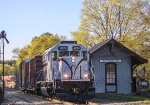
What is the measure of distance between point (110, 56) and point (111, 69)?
1.19 meters

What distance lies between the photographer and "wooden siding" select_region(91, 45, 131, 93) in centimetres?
3497

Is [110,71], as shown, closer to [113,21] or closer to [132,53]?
[132,53]

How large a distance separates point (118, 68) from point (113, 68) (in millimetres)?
451

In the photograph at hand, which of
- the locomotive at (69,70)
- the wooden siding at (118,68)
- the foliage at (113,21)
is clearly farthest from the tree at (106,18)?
the locomotive at (69,70)

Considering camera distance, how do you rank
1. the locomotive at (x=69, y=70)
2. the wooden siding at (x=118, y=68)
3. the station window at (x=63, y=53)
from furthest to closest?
the wooden siding at (x=118, y=68), the station window at (x=63, y=53), the locomotive at (x=69, y=70)

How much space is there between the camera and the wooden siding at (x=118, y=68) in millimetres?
34969

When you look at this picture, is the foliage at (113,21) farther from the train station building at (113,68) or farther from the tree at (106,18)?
the train station building at (113,68)

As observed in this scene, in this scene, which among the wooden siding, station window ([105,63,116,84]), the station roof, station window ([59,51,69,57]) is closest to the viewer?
station window ([59,51,69,57])

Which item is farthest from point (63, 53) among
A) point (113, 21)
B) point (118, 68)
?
point (113, 21)

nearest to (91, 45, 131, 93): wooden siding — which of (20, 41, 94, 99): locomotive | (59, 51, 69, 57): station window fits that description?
(20, 41, 94, 99): locomotive

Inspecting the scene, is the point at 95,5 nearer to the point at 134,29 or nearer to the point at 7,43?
the point at 134,29

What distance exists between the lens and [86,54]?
23.9 m

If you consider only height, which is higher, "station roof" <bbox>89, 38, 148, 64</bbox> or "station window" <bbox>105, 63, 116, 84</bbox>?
"station roof" <bbox>89, 38, 148, 64</bbox>

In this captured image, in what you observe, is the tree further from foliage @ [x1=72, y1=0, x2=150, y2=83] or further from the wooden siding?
the wooden siding
